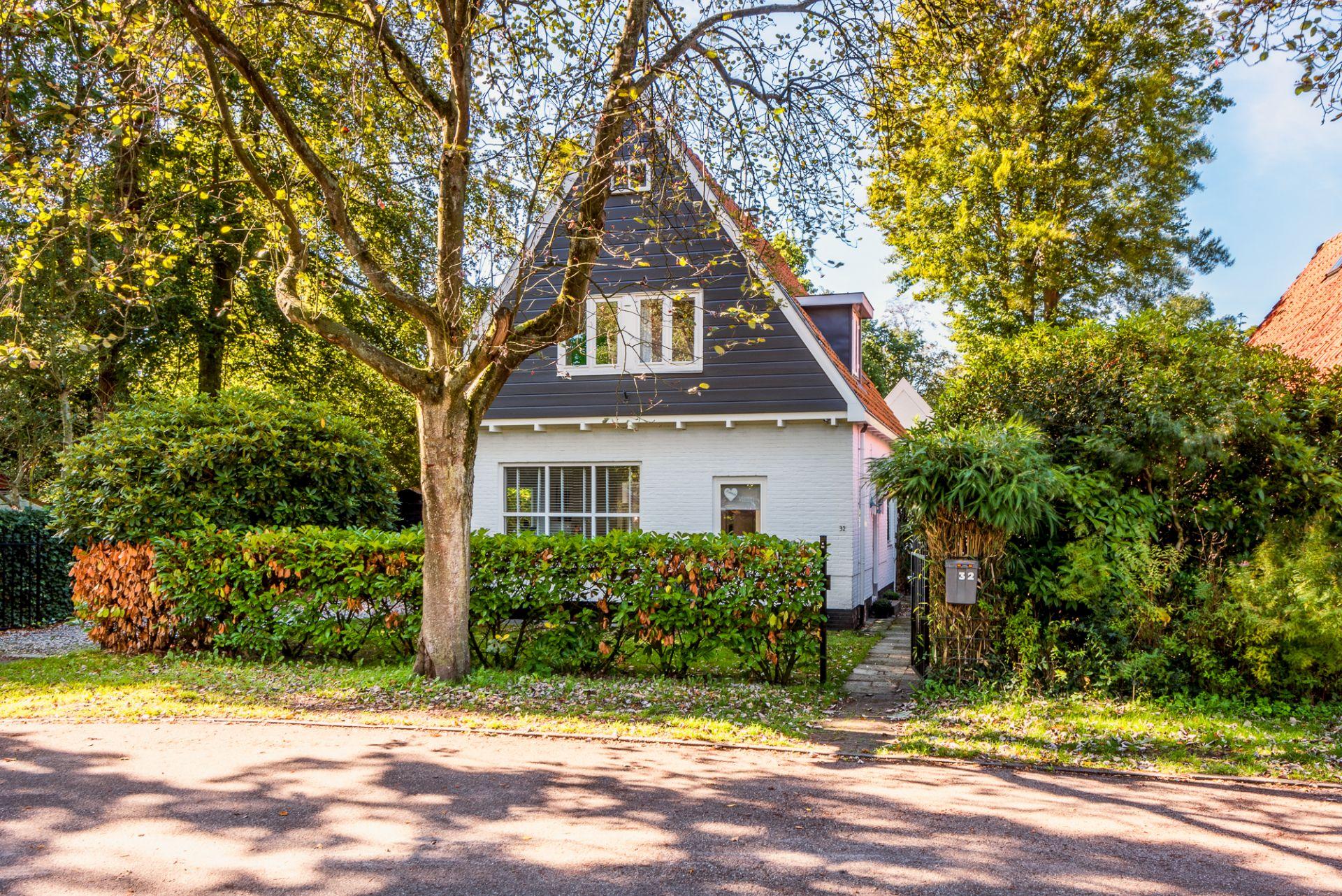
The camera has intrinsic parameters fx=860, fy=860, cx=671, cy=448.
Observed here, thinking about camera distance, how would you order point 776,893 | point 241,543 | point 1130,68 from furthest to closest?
point 1130,68 < point 241,543 < point 776,893

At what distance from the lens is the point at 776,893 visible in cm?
396

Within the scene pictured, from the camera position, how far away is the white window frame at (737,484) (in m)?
14.3

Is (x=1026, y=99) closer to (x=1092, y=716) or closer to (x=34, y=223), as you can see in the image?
(x=1092, y=716)

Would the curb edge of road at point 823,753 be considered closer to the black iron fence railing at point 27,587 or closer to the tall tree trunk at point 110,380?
the black iron fence railing at point 27,587

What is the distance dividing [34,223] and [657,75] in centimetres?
605

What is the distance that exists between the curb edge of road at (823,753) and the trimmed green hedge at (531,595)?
2.05 meters

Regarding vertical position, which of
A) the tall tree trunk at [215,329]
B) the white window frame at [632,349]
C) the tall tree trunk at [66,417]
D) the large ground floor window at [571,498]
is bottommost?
the large ground floor window at [571,498]

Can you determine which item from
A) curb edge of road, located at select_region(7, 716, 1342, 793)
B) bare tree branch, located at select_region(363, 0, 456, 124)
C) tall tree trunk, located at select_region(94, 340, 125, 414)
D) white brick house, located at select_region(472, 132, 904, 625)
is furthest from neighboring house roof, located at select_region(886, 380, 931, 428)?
tall tree trunk, located at select_region(94, 340, 125, 414)

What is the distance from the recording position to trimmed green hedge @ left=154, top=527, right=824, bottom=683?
8.59 m

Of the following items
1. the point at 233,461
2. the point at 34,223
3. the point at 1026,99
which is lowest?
the point at 233,461

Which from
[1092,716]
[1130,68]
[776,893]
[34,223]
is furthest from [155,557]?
[1130,68]

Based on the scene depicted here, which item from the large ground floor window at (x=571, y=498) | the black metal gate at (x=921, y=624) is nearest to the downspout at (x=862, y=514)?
the large ground floor window at (x=571, y=498)

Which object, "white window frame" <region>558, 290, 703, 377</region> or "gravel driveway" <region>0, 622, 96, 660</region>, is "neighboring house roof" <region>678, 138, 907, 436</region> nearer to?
"white window frame" <region>558, 290, 703, 377</region>

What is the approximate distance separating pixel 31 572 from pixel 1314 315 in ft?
70.9
